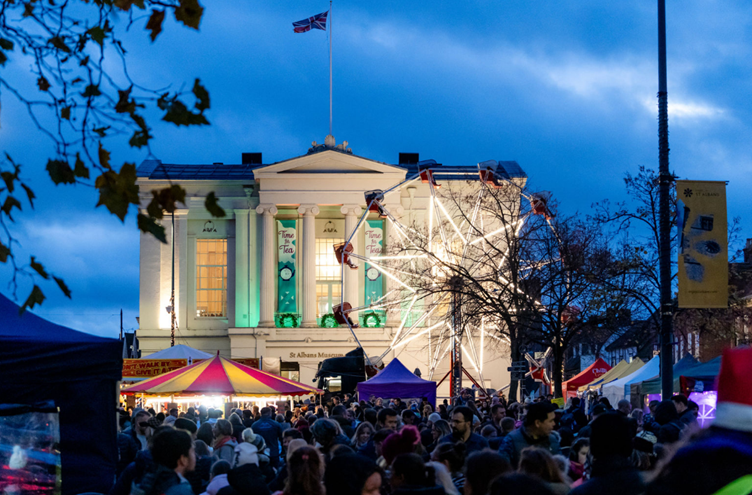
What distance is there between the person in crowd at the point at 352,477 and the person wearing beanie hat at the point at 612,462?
126 cm

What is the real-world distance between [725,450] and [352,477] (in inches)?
90.7

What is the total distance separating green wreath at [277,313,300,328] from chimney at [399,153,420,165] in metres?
14.9

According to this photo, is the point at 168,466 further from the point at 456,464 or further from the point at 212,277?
the point at 212,277

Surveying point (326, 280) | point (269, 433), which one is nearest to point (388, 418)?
point (269, 433)

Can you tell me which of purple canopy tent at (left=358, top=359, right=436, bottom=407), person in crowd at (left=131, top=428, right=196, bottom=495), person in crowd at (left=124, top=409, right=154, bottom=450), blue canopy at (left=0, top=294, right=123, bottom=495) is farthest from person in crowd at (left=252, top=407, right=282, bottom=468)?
person in crowd at (left=131, top=428, right=196, bottom=495)

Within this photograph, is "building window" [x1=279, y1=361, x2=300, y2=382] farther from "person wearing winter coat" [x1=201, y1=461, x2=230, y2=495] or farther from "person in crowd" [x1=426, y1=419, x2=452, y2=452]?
"person wearing winter coat" [x1=201, y1=461, x2=230, y2=495]

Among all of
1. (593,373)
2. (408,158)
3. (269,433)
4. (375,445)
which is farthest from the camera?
(408,158)

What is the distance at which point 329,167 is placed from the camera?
5509 centimetres

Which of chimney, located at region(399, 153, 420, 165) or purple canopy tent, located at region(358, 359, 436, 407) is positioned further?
chimney, located at region(399, 153, 420, 165)

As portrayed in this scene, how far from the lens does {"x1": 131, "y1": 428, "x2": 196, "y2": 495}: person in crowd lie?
604cm

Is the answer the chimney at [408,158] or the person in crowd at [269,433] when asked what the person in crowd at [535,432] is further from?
the chimney at [408,158]

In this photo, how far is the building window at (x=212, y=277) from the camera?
185 ft

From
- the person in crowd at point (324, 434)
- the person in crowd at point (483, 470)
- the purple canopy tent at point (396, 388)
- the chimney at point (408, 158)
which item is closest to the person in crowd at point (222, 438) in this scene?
the person in crowd at point (324, 434)

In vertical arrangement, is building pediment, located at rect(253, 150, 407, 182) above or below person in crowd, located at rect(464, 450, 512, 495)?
above
